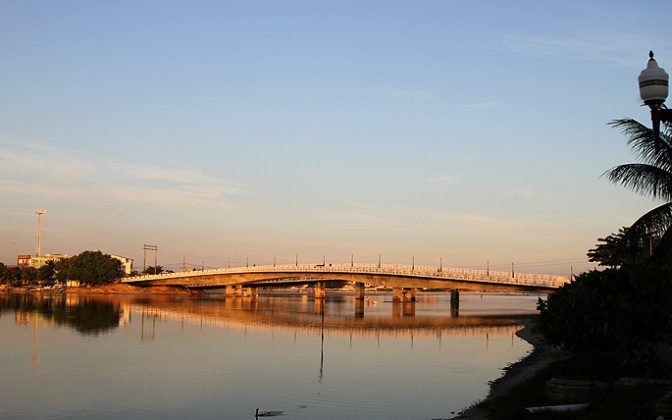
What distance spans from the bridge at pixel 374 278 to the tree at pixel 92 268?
15.5 m

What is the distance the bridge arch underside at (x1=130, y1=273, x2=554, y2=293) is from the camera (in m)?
107

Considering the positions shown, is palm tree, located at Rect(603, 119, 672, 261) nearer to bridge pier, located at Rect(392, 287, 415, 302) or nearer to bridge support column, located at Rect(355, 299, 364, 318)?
bridge support column, located at Rect(355, 299, 364, 318)

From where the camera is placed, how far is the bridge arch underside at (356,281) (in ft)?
350

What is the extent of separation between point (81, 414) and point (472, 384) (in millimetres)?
19313

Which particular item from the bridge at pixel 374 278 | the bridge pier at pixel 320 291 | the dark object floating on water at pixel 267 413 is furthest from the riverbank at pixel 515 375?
the bridge pier at pixel 320 291

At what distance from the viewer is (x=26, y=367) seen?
132 feet

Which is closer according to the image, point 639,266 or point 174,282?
point 639,266

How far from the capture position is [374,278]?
11825 cm

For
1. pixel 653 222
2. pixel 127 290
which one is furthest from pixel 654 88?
pixel 127 290

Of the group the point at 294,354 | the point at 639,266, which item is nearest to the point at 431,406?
the point at 639,266

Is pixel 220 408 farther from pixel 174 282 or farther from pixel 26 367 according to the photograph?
pixel 174 282

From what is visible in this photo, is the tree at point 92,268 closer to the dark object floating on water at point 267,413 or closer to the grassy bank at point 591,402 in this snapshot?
the grassy bank at point 591,402

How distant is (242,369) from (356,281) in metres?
81.9

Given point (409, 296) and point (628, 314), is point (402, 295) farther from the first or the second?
point (628, 314)
